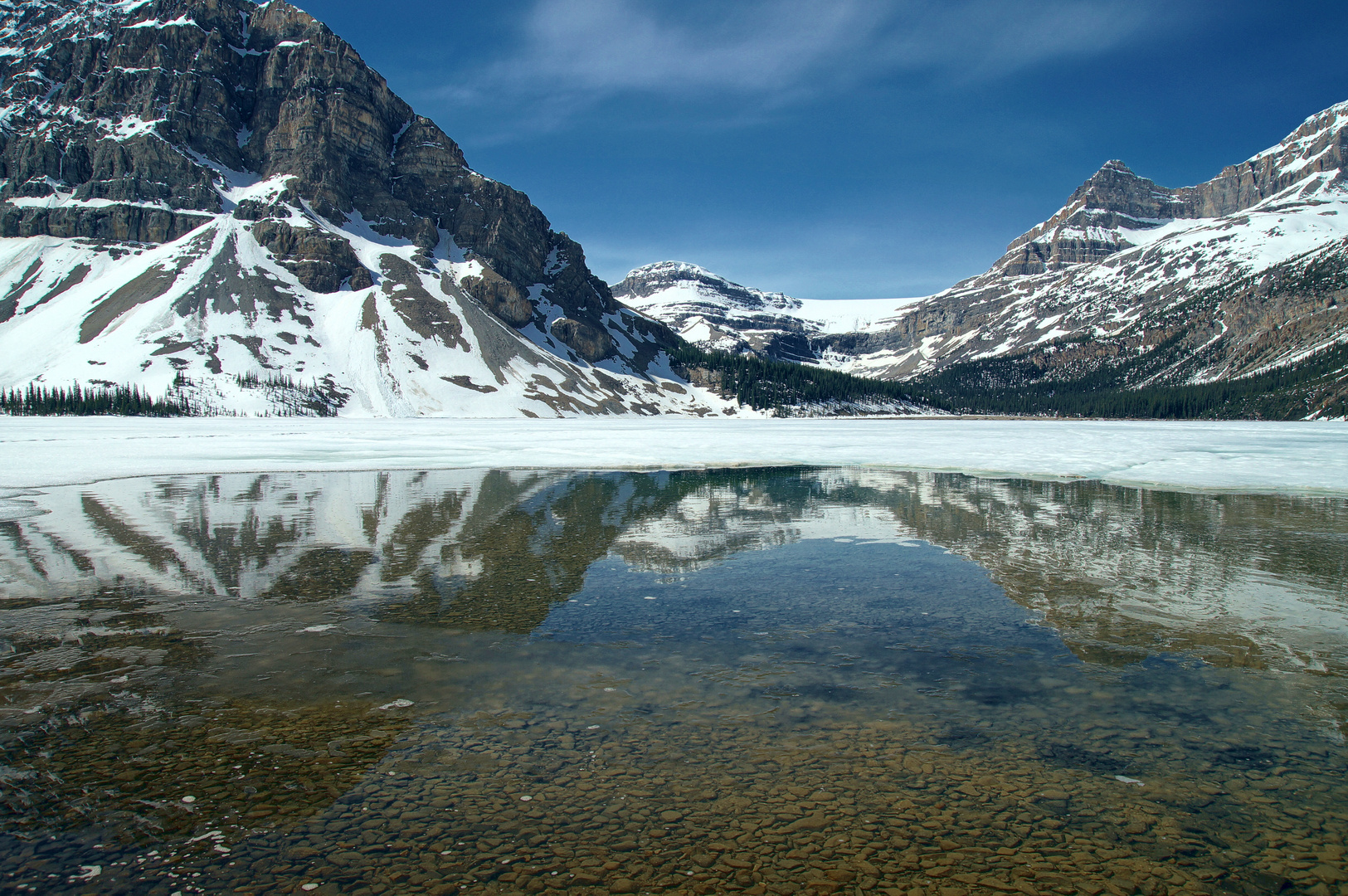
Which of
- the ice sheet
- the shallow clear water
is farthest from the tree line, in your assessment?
the shallow clear water

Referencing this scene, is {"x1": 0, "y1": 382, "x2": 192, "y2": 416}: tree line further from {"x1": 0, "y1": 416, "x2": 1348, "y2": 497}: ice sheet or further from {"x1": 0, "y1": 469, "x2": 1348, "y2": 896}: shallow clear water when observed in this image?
{"x1": 0, "y1": 469, "x2": 1348, "y2": 896}: shallow clear water

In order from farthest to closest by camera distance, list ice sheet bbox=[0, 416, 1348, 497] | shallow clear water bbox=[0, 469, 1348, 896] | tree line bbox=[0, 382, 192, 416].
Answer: tree line bbox=[0, 382, 192, 416], ice sheet bbox=[0, 416, 1348, 497], shallow clear water bbox=[0, 469, 1348, 896]

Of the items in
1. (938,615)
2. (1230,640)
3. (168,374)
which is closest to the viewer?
(1230,640)

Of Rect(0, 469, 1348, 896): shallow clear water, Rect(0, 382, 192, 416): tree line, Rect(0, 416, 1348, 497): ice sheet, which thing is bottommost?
Rect(0, 469, 1348, 896): shallow clear water

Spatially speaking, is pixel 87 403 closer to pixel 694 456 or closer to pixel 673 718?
pixel 694 456

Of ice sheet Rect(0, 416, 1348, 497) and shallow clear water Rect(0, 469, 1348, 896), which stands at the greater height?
ice sheet Rect(0, 416, 1348, 497)

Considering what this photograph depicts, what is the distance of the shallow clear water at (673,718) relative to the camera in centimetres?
517

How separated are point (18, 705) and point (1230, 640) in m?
14.7

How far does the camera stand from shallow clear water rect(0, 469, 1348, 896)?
5.17 metres

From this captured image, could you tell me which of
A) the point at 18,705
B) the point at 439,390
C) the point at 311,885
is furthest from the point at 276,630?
the point at 439,390

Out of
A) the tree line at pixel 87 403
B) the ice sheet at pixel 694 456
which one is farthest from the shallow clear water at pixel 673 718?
the tree line at pixel 87 403

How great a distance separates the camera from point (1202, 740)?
23.0 ft

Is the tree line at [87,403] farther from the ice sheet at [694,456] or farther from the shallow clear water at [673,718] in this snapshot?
the shallow clear water at [673,718]

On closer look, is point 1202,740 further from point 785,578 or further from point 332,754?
point 332,754
